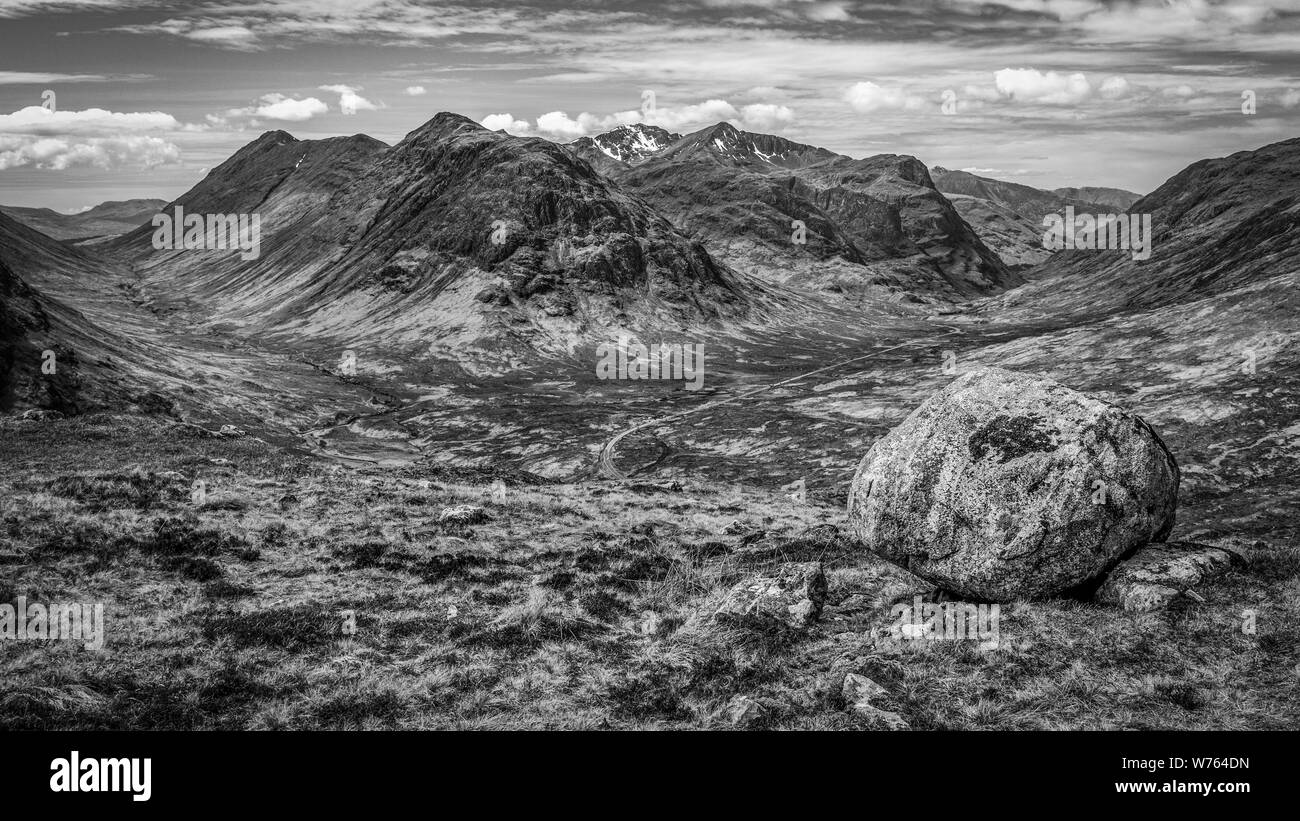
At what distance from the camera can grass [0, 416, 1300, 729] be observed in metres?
15.1

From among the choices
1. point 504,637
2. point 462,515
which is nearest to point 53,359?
point 462,515

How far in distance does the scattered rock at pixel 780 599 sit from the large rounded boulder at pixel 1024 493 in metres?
2.37

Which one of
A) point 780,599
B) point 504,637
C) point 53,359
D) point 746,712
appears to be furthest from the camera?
point 53,359

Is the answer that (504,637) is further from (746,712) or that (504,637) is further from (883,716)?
(883,716)

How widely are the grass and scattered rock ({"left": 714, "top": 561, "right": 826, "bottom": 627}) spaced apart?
618 millimetres

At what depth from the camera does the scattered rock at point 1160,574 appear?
18.7 meters

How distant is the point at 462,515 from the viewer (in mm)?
34250

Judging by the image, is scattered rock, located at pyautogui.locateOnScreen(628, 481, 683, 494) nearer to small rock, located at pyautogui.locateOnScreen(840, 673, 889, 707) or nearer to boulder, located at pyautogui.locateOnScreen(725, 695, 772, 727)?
small rock, located at pyautogui.locateOnScreen(840, 673, 889, 707)

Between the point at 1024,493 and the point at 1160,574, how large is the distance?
3929mm

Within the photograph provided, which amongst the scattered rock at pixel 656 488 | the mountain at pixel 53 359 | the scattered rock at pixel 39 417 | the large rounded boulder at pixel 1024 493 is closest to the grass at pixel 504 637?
the large rounded boulder at pixel 1024 493

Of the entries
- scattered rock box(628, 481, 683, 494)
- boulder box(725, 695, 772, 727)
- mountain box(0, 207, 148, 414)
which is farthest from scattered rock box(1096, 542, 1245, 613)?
mountain box(0, 207, 148, 414)

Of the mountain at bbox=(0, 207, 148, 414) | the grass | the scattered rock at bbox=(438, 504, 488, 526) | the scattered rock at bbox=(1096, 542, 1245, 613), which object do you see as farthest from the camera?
the mountain at bbox=(0, 207, 148, 414)

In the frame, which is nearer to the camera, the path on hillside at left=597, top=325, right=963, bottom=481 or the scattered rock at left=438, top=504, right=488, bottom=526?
the scattered rock at left=438, top=504, right=488, bottom=526
